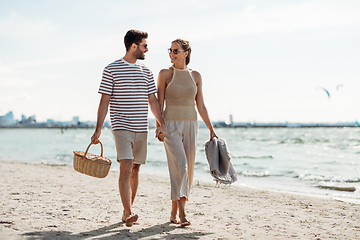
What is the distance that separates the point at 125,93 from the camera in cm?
371

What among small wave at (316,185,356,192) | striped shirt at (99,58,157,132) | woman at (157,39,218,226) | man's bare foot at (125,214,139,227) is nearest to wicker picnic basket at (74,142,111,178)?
striped shirt at (99,58,157,132)

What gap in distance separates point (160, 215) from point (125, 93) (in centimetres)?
172

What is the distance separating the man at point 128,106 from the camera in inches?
146

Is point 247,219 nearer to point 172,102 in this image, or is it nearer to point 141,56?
point 172,102

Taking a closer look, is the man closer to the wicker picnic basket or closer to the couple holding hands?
the couple holding hands

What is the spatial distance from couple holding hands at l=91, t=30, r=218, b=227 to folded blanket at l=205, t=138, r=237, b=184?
211mm

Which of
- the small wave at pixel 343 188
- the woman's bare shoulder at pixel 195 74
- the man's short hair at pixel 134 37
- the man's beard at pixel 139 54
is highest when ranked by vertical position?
the man's short hair at pixel 134 37

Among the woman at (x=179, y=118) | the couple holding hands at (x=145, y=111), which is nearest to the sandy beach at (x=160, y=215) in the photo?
the couple holding hands at (x=145, y=111)

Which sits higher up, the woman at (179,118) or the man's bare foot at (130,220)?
the woman at (179,118)

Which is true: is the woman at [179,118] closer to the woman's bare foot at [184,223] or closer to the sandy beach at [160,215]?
the woman's bare foot at [184,223]

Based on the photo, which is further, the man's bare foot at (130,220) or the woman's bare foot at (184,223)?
the woman's bare foot at (184,223)

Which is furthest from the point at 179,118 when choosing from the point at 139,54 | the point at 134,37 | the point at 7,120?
the point at 7,120

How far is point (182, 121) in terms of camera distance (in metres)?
3.91

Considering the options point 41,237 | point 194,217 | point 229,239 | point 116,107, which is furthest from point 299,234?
point 41,237
